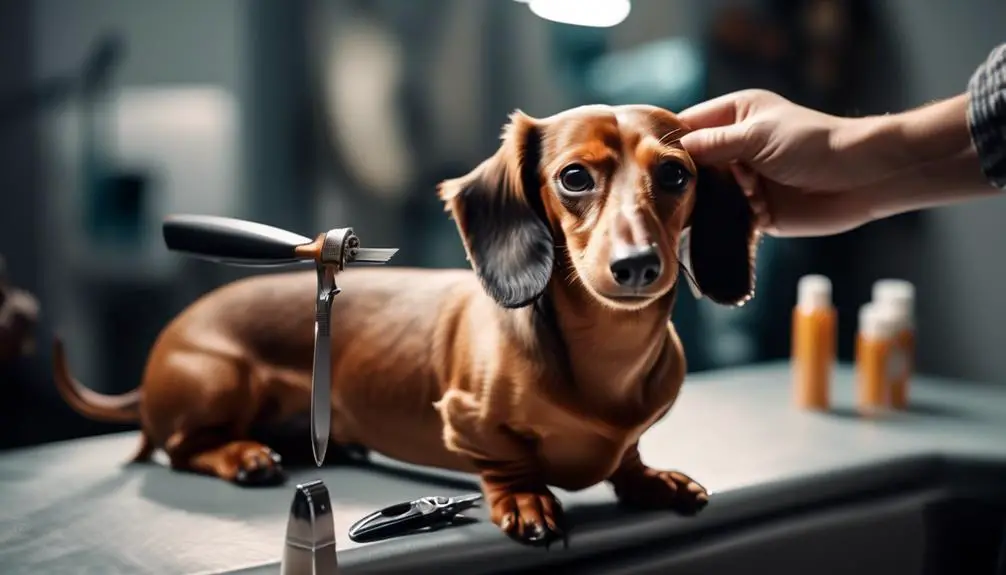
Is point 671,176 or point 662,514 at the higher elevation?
point 671,176

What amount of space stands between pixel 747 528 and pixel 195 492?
53 cm

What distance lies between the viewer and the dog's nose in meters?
0.71

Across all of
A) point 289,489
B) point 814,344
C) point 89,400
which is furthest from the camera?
point 814,344

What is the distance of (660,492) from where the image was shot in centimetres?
88

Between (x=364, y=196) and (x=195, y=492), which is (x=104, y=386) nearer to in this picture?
(x=195, y=492)

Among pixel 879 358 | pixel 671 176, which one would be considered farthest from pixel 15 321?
pixel 879 358

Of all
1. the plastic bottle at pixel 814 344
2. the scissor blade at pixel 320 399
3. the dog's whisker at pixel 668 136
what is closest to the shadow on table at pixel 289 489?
the scissor blade at pixel 320 399

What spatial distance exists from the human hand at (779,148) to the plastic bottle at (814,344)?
1.38 feet

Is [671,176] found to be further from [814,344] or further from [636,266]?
[814,344]

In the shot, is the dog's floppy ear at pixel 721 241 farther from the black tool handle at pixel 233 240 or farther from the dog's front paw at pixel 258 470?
Answer: the dog's front paw at pixel 258 470

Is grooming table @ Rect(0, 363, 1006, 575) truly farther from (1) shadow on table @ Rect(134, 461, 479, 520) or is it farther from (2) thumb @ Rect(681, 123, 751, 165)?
(2) thumb @ Rect(681, 123, 751, 165)

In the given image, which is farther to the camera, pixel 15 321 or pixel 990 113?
pixel 15 321

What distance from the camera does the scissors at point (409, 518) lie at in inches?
31.5

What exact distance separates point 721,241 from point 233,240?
1.34ft
